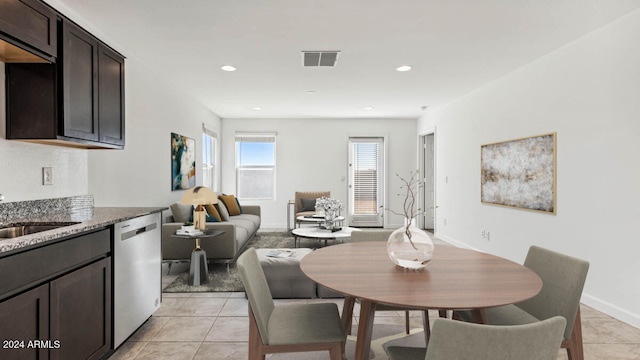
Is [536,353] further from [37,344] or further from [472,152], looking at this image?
[472,152]

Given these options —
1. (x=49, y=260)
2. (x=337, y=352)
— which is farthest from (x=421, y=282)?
(x=49, y=260)

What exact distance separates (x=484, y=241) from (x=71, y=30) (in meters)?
5.19

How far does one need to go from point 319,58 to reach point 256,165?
4582 millimetres

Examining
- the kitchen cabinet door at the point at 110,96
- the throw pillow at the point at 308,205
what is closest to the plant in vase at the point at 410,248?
the kitchen cabinet door at the point at 110,96

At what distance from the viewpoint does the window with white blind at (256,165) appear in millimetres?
8164

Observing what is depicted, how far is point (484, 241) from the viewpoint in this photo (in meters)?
5.14

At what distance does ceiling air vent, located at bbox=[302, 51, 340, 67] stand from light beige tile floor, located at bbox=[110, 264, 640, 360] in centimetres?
253

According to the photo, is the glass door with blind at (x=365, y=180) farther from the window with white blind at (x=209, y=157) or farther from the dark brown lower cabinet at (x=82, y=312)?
the dark brown lower cabinet at (x=82, y=312)

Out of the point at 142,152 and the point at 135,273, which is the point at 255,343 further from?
the point at 142,152

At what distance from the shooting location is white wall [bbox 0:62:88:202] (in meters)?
2.29

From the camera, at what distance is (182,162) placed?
546 centimetres

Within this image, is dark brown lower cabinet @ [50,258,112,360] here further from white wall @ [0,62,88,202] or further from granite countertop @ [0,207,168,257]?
white wall @ [0,62,88,202]

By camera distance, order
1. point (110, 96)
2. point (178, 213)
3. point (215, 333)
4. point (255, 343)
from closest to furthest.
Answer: point (255, 343) → point (215, 333) → point (110, 96) → point (178, 213)

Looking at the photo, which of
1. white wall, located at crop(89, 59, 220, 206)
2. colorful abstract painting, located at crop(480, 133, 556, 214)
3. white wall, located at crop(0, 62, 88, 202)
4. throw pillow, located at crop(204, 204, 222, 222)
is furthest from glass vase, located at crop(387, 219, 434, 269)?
throw pillow, located at crop(204, 204, 222, 222)
